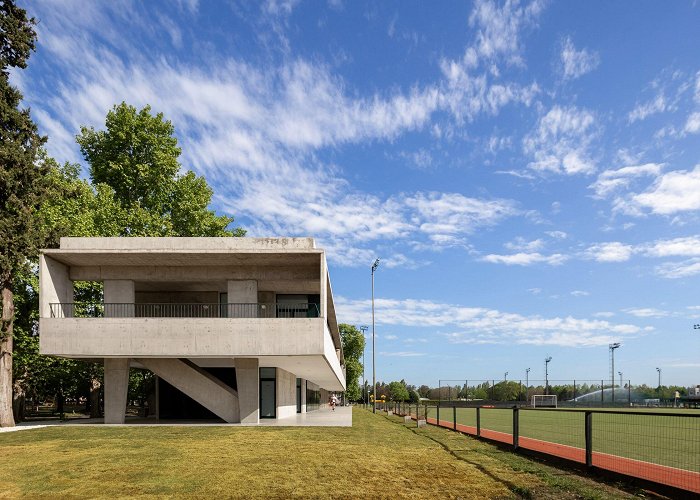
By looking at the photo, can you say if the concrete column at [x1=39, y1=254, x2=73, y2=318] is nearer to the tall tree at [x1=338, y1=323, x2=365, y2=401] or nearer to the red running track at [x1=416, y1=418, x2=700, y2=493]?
the red running track at [x1=416, y1=418, x2=700, y2=493]

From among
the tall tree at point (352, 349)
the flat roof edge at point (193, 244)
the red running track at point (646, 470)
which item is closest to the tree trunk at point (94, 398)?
the flat roof edge at point (193, 244)

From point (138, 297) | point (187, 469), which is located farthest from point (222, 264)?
point (187, 469)

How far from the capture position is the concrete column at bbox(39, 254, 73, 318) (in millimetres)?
26000

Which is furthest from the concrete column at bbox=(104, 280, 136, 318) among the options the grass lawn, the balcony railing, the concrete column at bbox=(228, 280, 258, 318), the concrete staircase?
the grass lawn

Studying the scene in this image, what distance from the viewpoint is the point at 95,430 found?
2291cm

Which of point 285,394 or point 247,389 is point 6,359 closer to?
point 247,389

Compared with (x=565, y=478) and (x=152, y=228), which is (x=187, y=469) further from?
(x=152, y=228)

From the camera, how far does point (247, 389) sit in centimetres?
2781

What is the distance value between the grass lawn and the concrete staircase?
7.18 meters

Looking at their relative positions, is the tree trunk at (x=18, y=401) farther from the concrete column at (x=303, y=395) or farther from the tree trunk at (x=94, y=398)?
the concrete column at (x=303, y=395)

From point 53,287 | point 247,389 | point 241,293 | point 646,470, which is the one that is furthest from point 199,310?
point 646,470

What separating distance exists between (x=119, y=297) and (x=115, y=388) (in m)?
4.81

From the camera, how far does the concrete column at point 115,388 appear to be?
27922 millimetres

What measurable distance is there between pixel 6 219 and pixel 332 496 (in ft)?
76.3
